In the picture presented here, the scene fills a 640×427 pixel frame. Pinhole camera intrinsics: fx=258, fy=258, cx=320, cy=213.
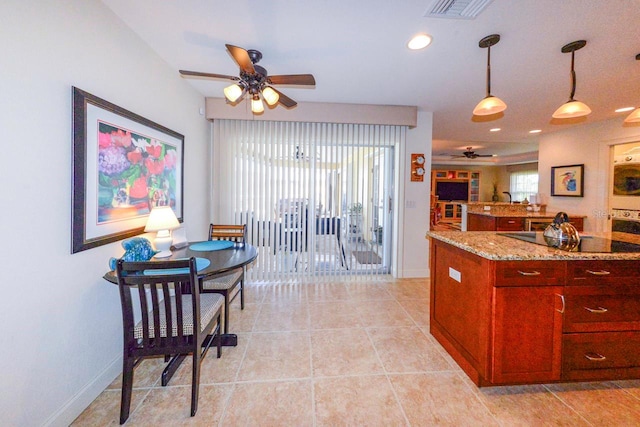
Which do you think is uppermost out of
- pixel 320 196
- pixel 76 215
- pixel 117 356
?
pixel 320 196

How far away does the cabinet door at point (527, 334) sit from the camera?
5.39ft

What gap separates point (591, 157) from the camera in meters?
4.34

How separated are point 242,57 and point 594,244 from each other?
2.91 meters

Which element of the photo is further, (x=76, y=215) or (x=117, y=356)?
(x=117, y=356)

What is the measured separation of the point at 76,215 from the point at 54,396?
98cm

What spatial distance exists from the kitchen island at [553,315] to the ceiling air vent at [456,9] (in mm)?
1549

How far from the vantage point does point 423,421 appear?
151 centimetres

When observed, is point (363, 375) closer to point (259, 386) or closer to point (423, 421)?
point (423, 421)

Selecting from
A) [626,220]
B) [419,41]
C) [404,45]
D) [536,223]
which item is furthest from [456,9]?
[626,220]

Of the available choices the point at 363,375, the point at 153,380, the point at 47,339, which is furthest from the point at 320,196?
the point at 47,339

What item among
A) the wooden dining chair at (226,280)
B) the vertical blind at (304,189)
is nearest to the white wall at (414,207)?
the vertical blind at (304,189)

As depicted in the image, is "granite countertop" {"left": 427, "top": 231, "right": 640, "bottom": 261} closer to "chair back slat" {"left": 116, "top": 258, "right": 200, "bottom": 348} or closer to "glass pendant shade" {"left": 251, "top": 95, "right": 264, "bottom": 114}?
"chair back slat" {"left": 116, "top": 258, "right": 200, "bottom": 348}

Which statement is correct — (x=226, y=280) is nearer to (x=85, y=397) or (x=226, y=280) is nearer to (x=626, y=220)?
(x=85, y=397)

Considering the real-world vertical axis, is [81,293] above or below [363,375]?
above
